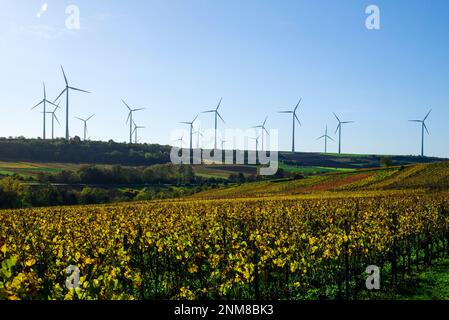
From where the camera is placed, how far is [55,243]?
62.8ft

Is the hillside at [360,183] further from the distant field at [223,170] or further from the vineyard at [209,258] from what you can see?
the vineyard at [209,258]

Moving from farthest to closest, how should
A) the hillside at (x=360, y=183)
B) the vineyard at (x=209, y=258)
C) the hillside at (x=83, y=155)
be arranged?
the hillside at (x=83, y=155) < the hillside at (x=360, y=183) < the vineyard at (x=209, y=258)

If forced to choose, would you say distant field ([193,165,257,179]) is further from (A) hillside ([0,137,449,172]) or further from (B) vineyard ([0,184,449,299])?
(B) vineyard ([0,184,449,299])

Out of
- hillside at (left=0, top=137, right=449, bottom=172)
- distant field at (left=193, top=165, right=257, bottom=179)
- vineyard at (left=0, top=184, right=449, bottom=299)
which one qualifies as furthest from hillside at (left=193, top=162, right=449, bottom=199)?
hillside at (left=0, top=137, right=449, bottom=172)

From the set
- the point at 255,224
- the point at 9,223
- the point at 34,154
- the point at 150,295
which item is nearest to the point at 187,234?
the point at 150,295

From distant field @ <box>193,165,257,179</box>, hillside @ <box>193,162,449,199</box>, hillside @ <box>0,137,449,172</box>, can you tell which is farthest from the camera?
hillside @ <box>0,137,449,172</box>

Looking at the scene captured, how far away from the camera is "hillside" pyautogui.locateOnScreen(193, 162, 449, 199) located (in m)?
79.6

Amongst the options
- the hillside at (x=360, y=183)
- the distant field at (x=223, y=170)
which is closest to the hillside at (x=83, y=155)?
the distant field at (x=223, y=170)

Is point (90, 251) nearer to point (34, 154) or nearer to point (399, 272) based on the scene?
point (399, 272)

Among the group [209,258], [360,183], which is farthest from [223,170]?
[209,258]

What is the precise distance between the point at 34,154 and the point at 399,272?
167049mm

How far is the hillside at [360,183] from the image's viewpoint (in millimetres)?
79569

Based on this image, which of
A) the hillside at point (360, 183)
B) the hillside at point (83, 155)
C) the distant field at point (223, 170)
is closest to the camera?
the hillside at point (360, 183)

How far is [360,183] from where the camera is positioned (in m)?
88.9
